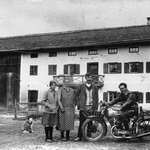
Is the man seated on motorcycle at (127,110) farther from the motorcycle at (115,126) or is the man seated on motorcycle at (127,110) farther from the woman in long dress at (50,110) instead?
the woman in long dress at (50,110)

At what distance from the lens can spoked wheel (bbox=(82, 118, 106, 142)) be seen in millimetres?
7086

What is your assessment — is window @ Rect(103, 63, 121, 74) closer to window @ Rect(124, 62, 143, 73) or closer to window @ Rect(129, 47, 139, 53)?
window @ Rect(124, 62, 143, 73)

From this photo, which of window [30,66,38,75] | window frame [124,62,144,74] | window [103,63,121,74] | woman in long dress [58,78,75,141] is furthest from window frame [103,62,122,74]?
woman in long dress [58,78,75,141]

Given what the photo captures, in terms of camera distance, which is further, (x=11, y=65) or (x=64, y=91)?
(x=11, y=65)

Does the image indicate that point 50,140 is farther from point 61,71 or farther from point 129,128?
point 61,71

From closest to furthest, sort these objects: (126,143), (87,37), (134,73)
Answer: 1. (126,143)
2. (134,73)
3. (87,37)

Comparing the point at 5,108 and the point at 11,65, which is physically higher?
the point at 11,65

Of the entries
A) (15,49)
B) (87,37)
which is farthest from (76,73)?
(15,49)

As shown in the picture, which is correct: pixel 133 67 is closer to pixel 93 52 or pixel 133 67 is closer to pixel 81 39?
pixel 93 52

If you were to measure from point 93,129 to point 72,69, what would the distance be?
56.2 feet

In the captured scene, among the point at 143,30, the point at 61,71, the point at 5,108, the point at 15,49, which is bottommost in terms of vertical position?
the point at 5,108

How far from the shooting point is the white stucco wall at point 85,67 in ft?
70.2

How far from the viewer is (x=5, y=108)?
2652 centimetres

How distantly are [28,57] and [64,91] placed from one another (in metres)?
19.5
